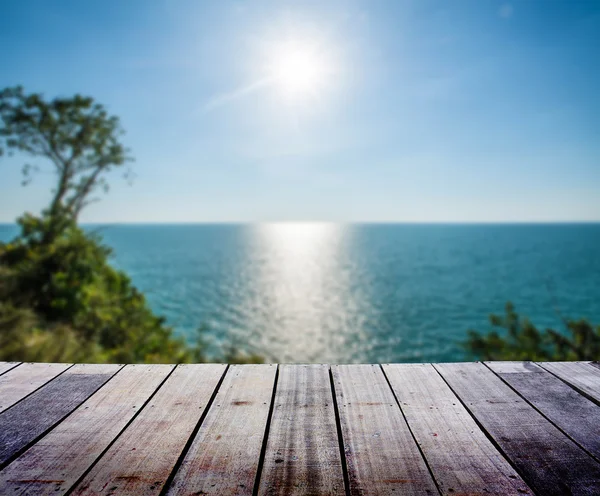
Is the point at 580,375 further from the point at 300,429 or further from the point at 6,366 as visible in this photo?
the point at 6,366

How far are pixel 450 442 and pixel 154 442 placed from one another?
115 centimetres

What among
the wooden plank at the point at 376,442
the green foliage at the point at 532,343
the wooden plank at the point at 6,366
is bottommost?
the green foliage at the point at 532,343

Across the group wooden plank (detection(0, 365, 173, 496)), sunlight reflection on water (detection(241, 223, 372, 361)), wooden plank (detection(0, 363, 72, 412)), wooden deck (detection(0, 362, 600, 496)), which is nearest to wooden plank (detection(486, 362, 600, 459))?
wooden deck (detection(0, 362, 600, 496))

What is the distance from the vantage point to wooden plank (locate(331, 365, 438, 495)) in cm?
128

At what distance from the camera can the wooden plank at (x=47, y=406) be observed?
1542 millimetres

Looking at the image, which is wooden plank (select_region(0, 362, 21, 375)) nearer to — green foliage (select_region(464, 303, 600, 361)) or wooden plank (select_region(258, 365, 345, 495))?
wooden plank (select_region(258, 365, 345, 495))

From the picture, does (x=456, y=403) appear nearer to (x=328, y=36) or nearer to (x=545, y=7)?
(x=328, y=36)

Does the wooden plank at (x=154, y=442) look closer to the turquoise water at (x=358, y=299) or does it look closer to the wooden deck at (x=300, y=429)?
the wooden deck at (x=300, y=429)

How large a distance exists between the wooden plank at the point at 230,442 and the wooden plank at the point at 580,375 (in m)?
1.61

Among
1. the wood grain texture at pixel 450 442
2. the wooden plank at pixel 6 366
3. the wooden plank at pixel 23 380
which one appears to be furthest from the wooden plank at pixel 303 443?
the wooden plank at pixel 6 366

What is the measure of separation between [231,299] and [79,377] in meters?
35.4

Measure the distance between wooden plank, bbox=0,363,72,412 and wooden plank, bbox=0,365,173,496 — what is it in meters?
0.36

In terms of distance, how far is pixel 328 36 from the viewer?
7262 millimetres

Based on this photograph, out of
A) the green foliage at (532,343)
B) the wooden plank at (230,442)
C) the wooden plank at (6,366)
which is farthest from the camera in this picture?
the green foliage at (532,343)
